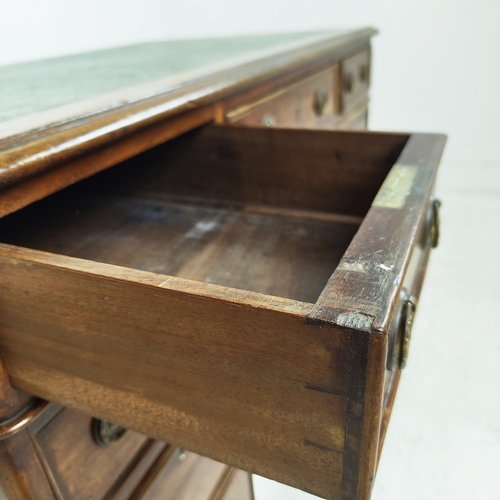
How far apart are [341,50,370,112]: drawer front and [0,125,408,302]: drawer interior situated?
A: 2.04ft

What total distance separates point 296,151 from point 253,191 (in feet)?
0.30

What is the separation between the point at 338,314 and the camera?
25 centimetres

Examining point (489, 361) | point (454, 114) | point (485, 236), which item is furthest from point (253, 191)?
point (454, 114)

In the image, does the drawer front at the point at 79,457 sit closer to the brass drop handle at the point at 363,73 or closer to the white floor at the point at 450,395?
the white floor at the point at 450,395

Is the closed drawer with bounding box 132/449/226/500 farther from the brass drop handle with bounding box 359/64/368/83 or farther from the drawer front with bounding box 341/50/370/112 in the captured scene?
the brass drop handle with bounding box 359/64/368/83

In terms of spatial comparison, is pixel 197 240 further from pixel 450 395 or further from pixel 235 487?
pixel 450 395

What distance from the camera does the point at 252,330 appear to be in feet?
0.90

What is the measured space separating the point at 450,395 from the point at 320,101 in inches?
27.5

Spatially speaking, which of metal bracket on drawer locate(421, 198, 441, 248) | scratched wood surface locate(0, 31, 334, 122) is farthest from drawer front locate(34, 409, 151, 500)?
metal bracket on drawer locate(421, 198, 441, 248)

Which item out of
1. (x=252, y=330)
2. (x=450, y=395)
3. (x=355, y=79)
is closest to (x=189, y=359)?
(x=252, y=330)

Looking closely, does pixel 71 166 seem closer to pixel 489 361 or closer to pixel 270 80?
pixel 270 80

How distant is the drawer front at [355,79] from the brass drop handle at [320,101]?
0.59ft

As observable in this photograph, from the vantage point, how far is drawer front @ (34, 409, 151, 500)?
0.46m

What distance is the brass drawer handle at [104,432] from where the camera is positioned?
0.50 metres
